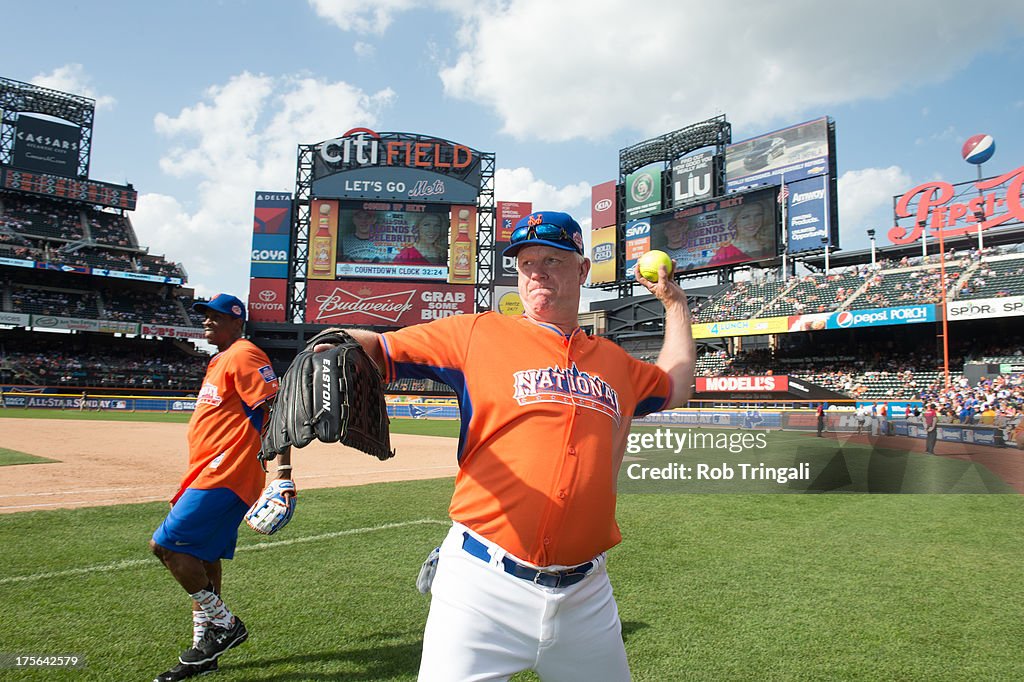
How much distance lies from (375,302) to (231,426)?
4302 cm

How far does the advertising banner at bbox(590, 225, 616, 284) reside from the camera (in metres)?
46.5

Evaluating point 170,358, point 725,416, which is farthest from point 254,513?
point 170,358

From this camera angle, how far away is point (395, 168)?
4769 cm

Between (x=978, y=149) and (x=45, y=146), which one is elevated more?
(x=45, y=146)

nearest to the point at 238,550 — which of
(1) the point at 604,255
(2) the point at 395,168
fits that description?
(1) the point at 604,255

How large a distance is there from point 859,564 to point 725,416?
1811 cm

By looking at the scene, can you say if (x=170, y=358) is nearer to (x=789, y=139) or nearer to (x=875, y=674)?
(x=789, y=139)

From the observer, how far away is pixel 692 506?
8656 mm

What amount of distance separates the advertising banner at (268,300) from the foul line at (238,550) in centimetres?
4266

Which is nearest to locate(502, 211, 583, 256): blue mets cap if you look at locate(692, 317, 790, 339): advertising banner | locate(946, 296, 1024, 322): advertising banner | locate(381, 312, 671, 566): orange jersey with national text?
locate(381, 312, 671, 566): orange jersey with national text

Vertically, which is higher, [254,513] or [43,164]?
[43,164]

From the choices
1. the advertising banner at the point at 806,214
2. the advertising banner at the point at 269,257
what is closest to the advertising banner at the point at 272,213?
the advertising banner at the point at 269,257

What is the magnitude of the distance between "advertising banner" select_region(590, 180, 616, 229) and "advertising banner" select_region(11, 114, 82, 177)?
138ft

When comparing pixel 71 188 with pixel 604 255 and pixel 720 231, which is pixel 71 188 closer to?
pixel 604 255
